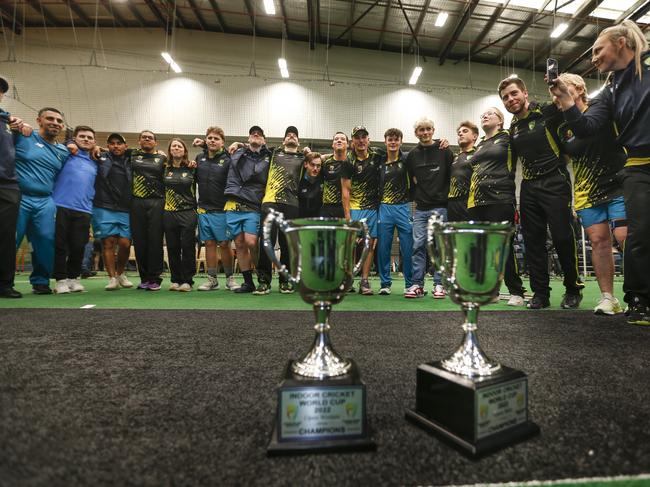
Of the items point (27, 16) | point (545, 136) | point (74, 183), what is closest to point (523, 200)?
point (545, 136)

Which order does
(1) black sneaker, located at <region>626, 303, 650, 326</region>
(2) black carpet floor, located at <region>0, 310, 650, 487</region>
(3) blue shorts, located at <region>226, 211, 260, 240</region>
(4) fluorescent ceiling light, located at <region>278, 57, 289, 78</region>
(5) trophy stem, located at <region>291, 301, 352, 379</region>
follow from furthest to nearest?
(4) fluorescent ceiling light, located at <region>278, 57, 289, 78</region>, (3) blue shorts, located at <region>226, 211, 260, 240</region>, (1) black sneaker, located at <region>626, 303, 650, 326</region>, (5) trophy stem, located at <region>291, 301, 352, 379</region>, (2) black carpet floor, located at <region>0, 310, 650, 487</region>

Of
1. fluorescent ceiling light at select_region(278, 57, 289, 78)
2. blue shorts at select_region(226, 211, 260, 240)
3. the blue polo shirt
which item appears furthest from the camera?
fluorescent ceiling light at select_region(278, 57, 289, 78)

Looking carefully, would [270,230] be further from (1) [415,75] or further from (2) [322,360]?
(1) [415,75]

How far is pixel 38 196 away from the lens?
3305mm

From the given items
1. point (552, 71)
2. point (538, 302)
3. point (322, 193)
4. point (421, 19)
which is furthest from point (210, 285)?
point (421, 19)

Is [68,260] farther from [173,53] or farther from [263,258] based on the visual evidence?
[173,53]

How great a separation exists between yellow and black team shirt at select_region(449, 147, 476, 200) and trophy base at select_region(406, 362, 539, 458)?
2757mm

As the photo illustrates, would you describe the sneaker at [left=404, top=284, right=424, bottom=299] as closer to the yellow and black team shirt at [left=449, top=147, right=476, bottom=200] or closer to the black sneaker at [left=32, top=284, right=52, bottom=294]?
the yellow and black team shirt at [left=449, top=147, right=476, bottom=200]

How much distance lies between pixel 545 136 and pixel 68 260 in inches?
173

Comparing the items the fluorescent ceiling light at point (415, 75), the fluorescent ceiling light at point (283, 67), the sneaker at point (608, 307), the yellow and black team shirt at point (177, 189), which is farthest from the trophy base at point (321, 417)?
the fluorescent ceiling light at point (283, 67)

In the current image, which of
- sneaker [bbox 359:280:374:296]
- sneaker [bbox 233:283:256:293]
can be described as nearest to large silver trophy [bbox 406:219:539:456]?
sneaker [bbox 359:280:374:296]

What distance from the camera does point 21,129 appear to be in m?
3.24

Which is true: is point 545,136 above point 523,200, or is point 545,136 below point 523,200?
above

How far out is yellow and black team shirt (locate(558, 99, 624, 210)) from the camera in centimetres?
220
